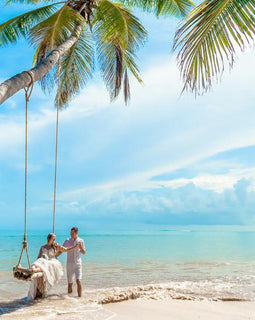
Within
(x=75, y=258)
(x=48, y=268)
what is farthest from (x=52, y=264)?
(x=75, y=258)

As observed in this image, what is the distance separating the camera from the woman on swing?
6.75 meters

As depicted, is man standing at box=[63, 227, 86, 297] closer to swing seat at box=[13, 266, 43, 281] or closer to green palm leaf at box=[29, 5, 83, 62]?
swing seat at box=[13, 266, 43, 281]

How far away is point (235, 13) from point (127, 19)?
4009 millimetres

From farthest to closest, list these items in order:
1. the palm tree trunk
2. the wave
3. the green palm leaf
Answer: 1. the wave
2. the green palm leaf
3. the palm tree trunk

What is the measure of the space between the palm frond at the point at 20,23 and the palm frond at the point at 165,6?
250 cm

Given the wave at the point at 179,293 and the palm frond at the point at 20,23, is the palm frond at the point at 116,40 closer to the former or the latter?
the palm frond at the point at 20,23

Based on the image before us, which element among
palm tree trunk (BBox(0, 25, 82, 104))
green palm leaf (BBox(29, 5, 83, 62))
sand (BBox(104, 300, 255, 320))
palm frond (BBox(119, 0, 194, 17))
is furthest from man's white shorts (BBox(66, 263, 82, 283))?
palm frond (BBox(119, 0, 194, 17))

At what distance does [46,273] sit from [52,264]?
0.22m

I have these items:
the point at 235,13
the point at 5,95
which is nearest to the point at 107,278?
the point at 5,95

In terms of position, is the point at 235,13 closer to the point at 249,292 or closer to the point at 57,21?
the point at 57,21

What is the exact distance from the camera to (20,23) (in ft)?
26.6

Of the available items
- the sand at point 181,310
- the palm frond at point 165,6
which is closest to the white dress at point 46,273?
the sand at point 181,310

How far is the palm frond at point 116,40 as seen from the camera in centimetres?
749

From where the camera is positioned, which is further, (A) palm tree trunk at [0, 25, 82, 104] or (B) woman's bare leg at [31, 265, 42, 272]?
(B) woman's bare leg at [31, 265, 42, 272]
